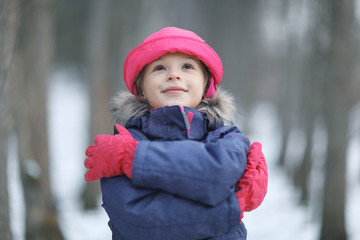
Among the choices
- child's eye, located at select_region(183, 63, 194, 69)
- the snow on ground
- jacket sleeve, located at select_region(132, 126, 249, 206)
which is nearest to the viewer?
jacket sleeve, located at select_region(132, 126, 249, 206)

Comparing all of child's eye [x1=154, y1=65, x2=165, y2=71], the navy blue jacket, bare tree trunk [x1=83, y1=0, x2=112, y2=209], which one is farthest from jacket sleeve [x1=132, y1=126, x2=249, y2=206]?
bare tree trunk [x1=83, y1=0, x2=112, y2=209]

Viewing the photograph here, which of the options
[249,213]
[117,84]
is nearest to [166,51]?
[249,213]

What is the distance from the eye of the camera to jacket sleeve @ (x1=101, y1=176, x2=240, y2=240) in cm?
133

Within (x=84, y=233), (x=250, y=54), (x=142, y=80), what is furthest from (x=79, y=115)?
(x=142, y=80)

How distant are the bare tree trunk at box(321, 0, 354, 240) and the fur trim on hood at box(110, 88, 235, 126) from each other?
12.0 ft

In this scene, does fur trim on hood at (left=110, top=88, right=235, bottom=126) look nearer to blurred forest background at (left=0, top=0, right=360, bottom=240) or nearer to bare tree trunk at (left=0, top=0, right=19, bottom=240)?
blurred forest background at (left=0, top=0, right=360, bottom=240)

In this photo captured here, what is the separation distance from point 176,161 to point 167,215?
226 millimetres

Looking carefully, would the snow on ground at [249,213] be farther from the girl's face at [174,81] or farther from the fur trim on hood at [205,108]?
the girl's face at [174,81]

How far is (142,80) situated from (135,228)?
795 mm

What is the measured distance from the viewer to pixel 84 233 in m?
5.66

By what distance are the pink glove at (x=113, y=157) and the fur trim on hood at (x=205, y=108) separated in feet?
0.82

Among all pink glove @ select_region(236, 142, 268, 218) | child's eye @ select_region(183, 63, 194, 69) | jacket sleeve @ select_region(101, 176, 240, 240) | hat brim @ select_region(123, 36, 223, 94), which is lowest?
jacket sleeve @ select_region(101, 176, 240, 240)

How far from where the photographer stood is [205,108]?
166 centimetres

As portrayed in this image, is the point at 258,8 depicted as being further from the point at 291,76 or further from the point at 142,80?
the point at 142,80
